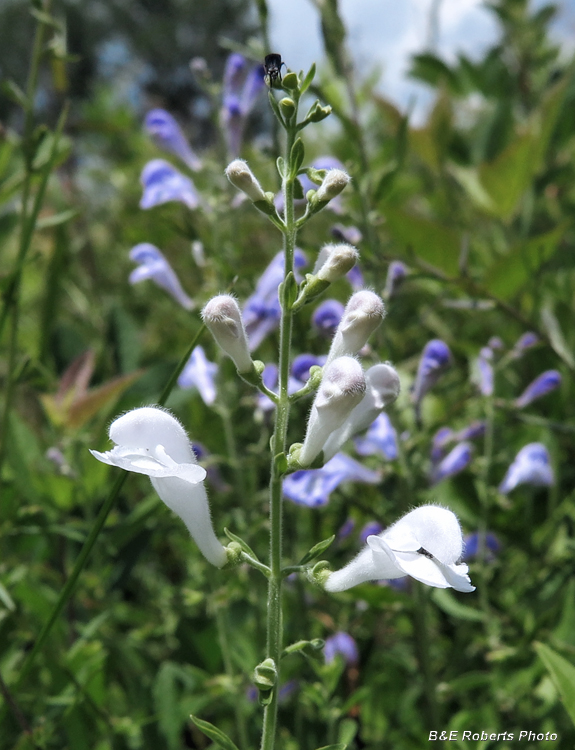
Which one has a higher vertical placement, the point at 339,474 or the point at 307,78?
the point at 307,78

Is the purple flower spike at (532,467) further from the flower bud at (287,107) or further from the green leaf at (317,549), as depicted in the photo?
the flower bud at (287,107)

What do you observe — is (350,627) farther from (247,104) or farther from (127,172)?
(127,172)

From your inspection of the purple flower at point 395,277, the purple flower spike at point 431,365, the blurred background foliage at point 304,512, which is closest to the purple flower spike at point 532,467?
the blurred background foliage at point 304,512

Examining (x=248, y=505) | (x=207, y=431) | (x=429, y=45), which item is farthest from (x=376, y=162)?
(x=248, y=505)

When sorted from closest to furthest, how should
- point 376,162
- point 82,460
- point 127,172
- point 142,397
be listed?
point 82,460 < point 142,397 < point 376,162 < point 127,172

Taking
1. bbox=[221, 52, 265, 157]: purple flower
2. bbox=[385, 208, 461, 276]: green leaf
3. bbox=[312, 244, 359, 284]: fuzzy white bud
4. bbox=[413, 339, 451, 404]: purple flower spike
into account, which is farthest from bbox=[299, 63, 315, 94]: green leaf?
bbox=[385, 208, 461, 276]: green leaf

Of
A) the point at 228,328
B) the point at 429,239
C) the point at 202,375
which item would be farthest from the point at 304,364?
the point at 429,239
